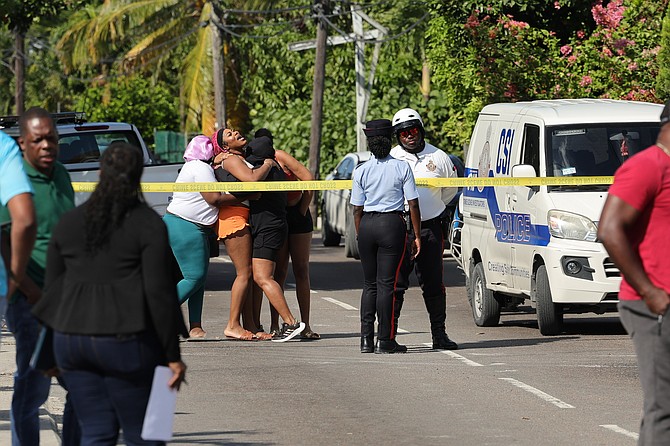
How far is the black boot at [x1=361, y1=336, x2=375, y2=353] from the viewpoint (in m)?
12.1

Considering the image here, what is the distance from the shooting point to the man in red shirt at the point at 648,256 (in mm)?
5867

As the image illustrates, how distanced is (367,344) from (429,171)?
1635 mm

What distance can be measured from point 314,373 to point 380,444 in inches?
114

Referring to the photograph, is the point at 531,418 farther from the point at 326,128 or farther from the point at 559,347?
the point at 326,128

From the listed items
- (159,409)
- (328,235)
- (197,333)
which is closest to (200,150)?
(197,333)

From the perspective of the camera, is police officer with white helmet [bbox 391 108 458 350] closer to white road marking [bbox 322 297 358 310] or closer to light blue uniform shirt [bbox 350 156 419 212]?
light blue uniform shirt [bbox 350 156 419 212]

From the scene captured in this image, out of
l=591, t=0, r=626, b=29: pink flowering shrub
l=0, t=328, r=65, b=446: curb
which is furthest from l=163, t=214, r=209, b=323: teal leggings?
l=591, t=0, r=626, b=29: pink flowering shrub

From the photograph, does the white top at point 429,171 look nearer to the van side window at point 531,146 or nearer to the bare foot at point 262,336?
the van side window at point 531,146

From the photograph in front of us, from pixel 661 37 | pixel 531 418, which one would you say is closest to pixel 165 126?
pixel 661 37

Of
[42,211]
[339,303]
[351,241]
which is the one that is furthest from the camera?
[351,241]

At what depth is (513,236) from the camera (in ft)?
44.5

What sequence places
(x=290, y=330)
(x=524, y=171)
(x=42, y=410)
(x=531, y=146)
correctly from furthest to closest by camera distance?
1. (x=531, y=146)
2. (x=290, y=330)
3. (x=524, y=171)
4. (x=42, y=410)

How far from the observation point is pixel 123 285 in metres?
5.57

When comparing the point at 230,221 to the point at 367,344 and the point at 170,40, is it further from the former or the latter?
the point at 170,40
